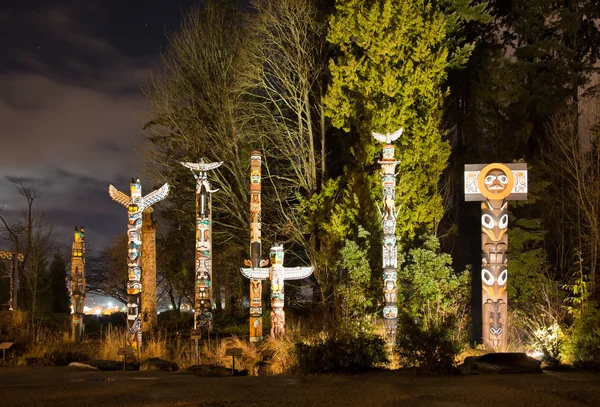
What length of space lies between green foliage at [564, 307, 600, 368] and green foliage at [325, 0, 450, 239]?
6625mm

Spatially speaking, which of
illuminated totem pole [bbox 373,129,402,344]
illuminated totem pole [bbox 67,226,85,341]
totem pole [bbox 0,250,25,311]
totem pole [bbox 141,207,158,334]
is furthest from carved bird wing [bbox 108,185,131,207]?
totem pole [bbox 0,250,25,311]

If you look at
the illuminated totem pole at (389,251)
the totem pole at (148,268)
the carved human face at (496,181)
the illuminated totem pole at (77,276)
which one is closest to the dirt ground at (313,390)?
the illuminated totem pole at (389,251)

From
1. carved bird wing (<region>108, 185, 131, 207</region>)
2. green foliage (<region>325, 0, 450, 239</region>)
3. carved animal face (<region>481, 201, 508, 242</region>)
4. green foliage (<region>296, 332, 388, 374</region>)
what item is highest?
green foliage (<region>325, 0, 450, 239</region>)

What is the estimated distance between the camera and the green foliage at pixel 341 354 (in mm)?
10695

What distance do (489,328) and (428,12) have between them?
9.40 metres

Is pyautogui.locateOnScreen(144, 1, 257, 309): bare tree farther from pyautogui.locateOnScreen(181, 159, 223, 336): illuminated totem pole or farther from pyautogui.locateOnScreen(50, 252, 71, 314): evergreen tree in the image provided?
pyautogui.locateOnScreen(50, 252, 71, 314): evergreen tree

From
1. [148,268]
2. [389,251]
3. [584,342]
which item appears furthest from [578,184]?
[148,268]

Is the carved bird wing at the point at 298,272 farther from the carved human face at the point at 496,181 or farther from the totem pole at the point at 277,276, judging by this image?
the carved human face at the point at 496,181

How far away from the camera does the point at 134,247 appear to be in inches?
645

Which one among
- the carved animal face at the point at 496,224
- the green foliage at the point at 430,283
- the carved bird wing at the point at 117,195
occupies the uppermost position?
the carved bird wing at the point at 117,195

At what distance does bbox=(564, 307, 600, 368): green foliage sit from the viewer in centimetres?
1144

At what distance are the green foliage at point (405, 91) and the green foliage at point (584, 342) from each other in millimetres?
6625

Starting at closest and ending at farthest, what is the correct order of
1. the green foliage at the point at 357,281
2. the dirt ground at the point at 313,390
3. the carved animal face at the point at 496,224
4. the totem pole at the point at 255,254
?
the dirt ground at the point at 313,390, the carved animal face at the point at 496,224, the totem pole at the point at 255,254, the green foliage at the point at 357,281

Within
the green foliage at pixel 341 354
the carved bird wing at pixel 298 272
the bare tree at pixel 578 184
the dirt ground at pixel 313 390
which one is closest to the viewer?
the dirt ground at pixel 313 390
